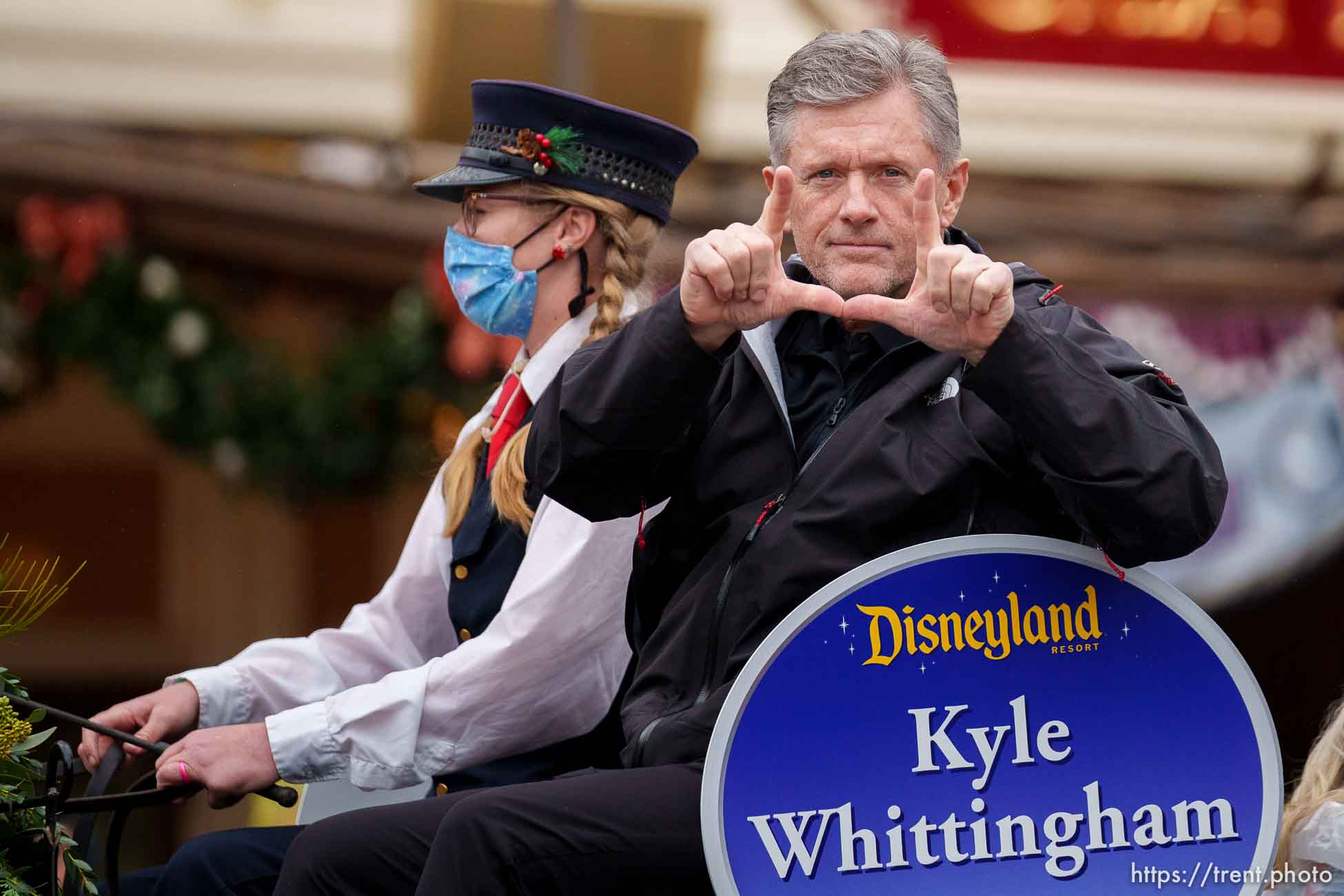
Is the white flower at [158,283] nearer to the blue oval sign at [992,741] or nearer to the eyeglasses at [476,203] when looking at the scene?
the eyeglasses at [476,203]

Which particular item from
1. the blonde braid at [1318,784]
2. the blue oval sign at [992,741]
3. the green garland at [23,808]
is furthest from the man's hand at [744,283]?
the blonde braid at [1318,784]

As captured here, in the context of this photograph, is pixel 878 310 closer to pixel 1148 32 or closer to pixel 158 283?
pixel 1148 32

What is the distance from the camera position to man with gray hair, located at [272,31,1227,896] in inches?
82.7

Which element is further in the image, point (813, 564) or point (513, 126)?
point (513, 126)

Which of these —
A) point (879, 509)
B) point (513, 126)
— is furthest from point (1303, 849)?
point (513, 126)

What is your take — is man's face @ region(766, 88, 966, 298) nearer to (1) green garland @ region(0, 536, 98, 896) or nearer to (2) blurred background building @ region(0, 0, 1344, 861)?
(1) green garland @ region(0, 536, 98, 896)

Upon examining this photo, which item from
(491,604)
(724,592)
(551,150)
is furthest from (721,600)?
(551,150)

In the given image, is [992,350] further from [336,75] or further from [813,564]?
[336,75]

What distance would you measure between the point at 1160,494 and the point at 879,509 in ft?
1.17

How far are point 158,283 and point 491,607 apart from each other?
3.27m

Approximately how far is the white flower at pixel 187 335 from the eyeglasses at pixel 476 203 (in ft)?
9.49

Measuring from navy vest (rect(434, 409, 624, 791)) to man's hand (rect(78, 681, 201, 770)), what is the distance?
432 millimetres

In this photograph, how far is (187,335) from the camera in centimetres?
576

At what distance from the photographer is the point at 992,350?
6.88 feet
